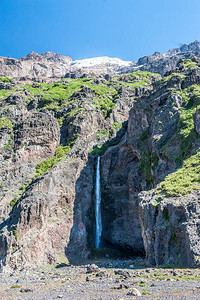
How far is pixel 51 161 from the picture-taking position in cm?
4500

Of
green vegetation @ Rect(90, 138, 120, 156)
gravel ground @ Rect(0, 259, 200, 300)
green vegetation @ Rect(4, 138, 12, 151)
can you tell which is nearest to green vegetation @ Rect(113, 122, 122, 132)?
green vegetation @ Rect(90, 138, 120, 156)

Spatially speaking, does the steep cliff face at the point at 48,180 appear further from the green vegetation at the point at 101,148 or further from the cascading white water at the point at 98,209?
the cascading white water at the point at 98,209

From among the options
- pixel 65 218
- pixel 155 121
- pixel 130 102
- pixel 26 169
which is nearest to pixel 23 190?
pixel 26 169

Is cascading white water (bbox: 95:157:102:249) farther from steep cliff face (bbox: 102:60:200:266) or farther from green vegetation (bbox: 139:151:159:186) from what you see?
green vegetation (bbox: 139:151:159:186)

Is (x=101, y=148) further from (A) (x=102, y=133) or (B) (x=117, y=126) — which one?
(B) (x=117, y=126)

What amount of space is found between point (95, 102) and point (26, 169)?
3304cm

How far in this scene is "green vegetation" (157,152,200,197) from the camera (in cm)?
2483

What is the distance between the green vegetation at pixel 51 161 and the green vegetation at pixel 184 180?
74.3 feet

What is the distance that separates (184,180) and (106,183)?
21.5 meters

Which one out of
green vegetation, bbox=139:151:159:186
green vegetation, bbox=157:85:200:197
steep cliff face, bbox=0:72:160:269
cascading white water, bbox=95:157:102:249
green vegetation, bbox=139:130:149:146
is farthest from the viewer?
green vegetation, bbox=139:130:149:146

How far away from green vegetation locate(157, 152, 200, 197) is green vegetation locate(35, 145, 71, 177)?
891 inches

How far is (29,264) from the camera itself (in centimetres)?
3036

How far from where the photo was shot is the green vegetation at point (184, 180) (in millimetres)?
24828

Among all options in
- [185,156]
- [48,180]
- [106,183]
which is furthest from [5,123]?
[185,156]
